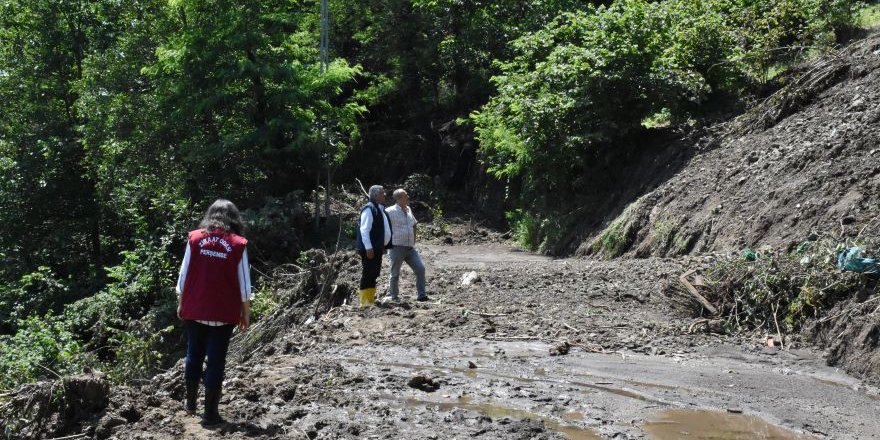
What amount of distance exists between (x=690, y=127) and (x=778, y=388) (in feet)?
37.2

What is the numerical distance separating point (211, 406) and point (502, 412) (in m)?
2.34

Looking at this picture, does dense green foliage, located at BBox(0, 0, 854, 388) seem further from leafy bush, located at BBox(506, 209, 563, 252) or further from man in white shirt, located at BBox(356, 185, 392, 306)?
man in white shirt, located at BBox(356, 185, 392, 306)

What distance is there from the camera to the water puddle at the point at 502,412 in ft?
23.2

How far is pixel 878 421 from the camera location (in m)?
7.49

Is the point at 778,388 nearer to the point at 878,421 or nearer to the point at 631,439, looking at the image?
the point at 878,421

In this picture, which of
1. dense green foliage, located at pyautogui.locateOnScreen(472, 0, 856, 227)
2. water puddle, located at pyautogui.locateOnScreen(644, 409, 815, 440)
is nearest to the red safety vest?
water puddle, located at pyautogui.locateOnScreen(644, 409, 815, 440)

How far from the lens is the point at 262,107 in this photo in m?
25.4

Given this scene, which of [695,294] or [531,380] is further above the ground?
[695,294]

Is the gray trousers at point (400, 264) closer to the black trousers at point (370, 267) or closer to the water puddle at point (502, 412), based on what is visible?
the black trousers at point (370, 267)

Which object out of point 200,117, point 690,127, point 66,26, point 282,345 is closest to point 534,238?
point 690,127

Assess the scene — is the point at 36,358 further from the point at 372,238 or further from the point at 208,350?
the point at 208,350

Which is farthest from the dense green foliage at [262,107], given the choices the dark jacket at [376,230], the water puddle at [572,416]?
the water puddle at [572,416]

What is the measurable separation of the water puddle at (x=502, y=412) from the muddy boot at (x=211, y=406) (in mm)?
1570

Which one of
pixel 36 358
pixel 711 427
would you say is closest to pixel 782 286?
pixel 711 427
